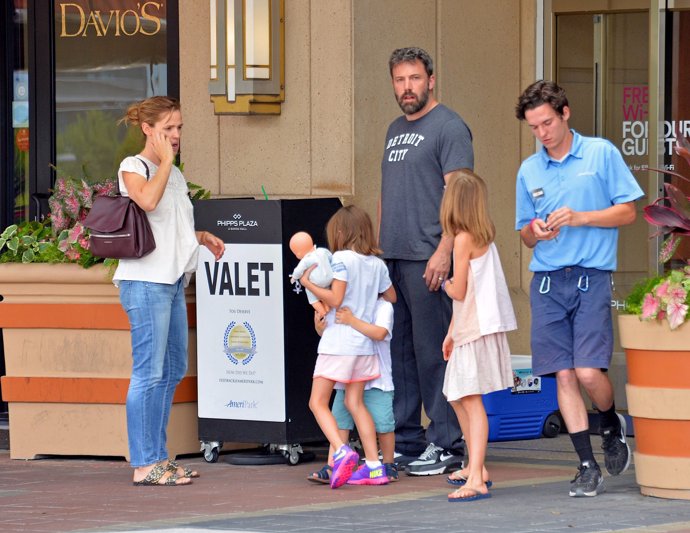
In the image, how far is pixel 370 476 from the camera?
283 inches

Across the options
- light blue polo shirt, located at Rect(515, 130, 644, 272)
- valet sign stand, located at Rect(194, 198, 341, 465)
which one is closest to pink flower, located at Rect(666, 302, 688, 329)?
light blue polo shirt, located at Rect(515, 130, 644, 272)

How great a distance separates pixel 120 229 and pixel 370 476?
66.7 inches

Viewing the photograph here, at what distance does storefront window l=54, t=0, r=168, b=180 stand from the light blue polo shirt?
4267 millimetres

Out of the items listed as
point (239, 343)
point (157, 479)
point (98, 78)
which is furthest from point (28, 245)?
point (98, 78)

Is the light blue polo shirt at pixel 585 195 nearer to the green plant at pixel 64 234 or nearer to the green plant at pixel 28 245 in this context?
the green plant at pixel 64 234

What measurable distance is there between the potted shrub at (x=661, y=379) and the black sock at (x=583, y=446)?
0.67 ft

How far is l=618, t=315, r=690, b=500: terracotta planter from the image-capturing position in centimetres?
638

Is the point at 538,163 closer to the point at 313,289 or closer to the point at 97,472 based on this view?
the point at 313,289

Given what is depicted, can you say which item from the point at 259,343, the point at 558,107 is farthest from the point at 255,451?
the point at 558,107

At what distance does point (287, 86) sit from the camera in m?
8.95

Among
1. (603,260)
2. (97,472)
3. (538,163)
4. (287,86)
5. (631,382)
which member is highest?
(287,86)

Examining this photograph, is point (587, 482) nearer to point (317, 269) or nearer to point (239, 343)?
point (317, 269)

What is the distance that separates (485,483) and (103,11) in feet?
17.1

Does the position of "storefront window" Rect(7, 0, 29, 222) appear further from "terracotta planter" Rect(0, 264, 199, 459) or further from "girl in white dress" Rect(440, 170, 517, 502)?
"girl in white dress" Rect(440, 170, 517, 502)
